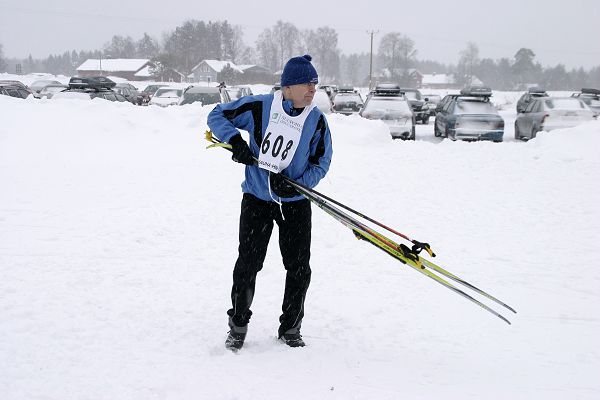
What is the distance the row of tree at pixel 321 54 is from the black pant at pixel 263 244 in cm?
9108

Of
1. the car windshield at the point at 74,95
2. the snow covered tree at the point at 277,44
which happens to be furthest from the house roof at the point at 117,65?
the car windshield at the point at 74,95

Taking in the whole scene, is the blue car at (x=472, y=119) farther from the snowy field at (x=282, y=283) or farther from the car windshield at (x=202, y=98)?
the car windshield at (x=202, y=98)

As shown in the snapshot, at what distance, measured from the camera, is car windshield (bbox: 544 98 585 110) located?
17250mm

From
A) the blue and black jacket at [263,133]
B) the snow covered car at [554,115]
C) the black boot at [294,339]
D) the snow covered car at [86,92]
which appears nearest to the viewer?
the blue and black jacket at [263,133]

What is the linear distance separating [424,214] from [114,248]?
13.5ft

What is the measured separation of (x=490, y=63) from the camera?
436 ft

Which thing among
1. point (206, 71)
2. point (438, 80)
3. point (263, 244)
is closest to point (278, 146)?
point (263, 244)

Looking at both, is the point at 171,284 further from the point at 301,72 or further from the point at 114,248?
the point at 301,72

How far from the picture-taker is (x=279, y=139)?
11.5 feet

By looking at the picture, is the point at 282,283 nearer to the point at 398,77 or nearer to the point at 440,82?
the point at 398,77

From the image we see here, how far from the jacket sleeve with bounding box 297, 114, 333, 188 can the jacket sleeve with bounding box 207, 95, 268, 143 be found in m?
0.40

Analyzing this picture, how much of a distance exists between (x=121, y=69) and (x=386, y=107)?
89166 millimetres

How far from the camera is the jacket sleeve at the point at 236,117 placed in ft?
11.8

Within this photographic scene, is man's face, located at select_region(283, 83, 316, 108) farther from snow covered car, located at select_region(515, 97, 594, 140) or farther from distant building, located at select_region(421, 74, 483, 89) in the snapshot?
distant building, located at select_region(421, 74, 483, 89)
